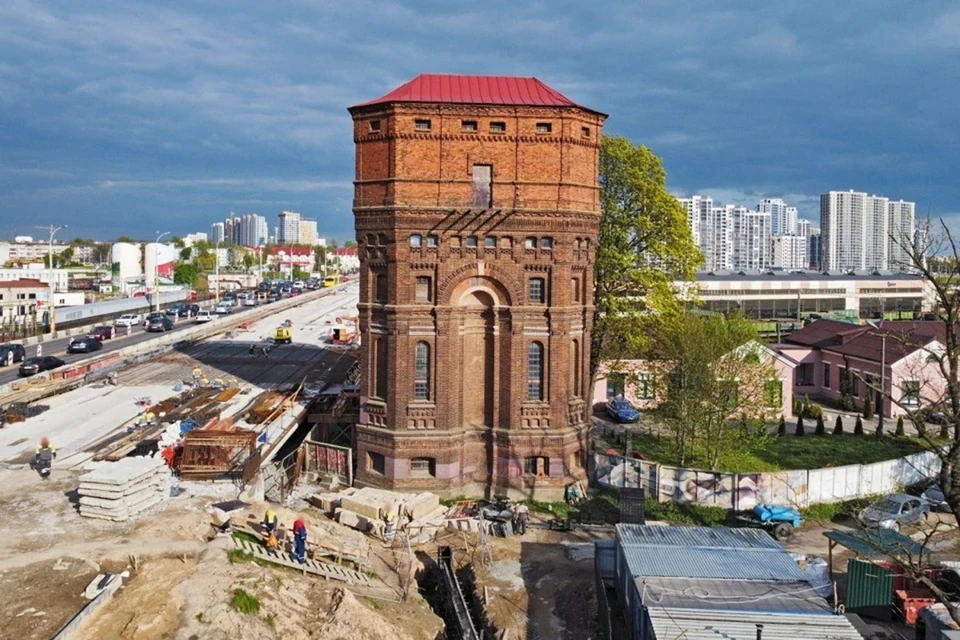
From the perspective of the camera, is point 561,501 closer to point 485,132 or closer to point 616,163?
point 485,132

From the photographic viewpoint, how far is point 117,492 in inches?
Answer: 976

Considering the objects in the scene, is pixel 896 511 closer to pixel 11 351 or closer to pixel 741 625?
pixel 741 625

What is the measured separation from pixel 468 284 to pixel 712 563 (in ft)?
45.4

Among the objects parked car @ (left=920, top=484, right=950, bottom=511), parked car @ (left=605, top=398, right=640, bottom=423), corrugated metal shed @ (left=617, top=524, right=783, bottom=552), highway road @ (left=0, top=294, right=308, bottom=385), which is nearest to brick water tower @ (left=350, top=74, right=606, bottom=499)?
corrugated metal shed @ (left=617, top=524, right=783, bottom=552)

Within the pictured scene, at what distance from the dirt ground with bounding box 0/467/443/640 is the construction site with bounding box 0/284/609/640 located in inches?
2.1

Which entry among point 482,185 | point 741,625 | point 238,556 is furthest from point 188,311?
point 741,625

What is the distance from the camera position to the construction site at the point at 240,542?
1945 cm

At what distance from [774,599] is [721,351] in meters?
16.8

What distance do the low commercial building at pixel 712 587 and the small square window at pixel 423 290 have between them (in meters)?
11.4

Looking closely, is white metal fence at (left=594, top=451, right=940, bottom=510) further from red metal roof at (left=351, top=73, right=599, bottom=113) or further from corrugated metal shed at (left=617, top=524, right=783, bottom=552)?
red metal roof at (left=351, top=73, right=599, bottom=113)

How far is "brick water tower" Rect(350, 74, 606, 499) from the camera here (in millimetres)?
29875

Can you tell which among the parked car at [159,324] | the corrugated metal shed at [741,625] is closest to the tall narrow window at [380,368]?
the corrugated metal shed at [741,625]

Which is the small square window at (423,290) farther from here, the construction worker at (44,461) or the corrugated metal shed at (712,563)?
the construction worker at (44,461)

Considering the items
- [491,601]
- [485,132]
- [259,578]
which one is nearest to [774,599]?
[491,601]
